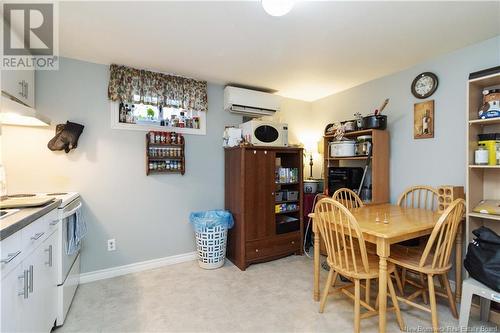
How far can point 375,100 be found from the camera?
306 centimetres

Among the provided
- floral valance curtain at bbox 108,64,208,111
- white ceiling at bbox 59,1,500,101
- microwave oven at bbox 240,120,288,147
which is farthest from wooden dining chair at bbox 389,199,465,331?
floral valance curtain at bbox 108,64,208,111

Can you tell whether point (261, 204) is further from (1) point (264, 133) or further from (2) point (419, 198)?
(2) point (419, 198)

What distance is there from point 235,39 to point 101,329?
8.25ft

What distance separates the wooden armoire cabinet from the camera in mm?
2863

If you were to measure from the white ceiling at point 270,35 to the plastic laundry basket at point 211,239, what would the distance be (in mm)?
1742

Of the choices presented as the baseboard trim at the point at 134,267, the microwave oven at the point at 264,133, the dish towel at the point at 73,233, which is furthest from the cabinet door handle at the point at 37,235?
the microwave oven at the point at 264,133

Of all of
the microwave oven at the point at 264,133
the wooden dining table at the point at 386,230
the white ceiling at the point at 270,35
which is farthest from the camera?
the microwave oven at the point at 264,133

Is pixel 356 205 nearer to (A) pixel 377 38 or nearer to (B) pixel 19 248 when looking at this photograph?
(A) pixel 377 38

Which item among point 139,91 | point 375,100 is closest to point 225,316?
point 139,91

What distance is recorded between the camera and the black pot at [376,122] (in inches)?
108

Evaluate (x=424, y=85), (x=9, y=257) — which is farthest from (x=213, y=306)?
(x=424, y=85)

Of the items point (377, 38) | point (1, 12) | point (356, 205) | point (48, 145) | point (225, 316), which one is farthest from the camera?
point (356, 205)

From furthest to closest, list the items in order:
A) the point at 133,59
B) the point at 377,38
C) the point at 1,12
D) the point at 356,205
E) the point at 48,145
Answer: the point at 356,205, the point at 133,59, the point at 48,145, the point at 377,38, the point at 1,12

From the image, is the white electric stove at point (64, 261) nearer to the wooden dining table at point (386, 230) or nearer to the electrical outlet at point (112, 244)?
the electrical outlet at point (112, 244)
